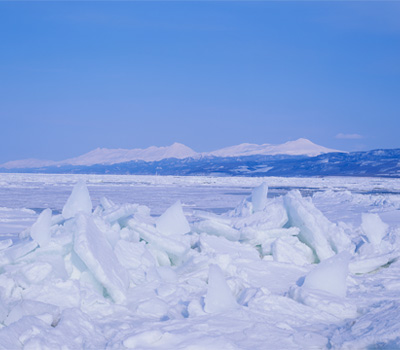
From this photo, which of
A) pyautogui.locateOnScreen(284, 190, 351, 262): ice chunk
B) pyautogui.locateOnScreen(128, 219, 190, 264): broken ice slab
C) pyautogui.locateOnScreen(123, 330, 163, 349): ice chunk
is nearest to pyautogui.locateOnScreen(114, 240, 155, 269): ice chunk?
pyautogui.locateOnScreen(128, 219, 190, 264): broken ice slab

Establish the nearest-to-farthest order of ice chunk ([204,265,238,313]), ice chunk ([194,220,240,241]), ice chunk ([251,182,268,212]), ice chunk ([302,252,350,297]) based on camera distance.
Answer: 1. ice chunk ([204,265,238,313])
2. ice chunk ([302,252,350,297])
3. ice chunk ([194,220,240,241])
4. ice chunk ([251,182,268,212])

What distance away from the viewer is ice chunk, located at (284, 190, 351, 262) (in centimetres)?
547

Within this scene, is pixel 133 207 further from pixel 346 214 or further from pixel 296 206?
pixel 346 214

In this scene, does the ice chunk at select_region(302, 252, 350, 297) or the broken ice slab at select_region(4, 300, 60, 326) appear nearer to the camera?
the broken ice slab at select_region(4, 300, 60, 326)

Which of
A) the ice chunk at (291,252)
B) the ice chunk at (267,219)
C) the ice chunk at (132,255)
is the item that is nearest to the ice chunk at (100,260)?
the ice chunk at (132,255)

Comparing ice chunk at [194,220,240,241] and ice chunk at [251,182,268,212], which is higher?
ice chunk at [251,182,268,212]

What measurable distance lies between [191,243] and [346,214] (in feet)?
21.3

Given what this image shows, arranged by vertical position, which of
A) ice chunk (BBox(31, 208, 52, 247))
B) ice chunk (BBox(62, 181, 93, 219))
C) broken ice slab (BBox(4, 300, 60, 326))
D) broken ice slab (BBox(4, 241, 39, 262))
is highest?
ice chunk (BBox(62, 181, 93, 219))

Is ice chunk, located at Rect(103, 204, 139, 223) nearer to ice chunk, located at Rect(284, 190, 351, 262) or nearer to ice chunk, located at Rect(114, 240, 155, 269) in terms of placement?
ice chunk, located at Rect(114, 240, 155, 269)

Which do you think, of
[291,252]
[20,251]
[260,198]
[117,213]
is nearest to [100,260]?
[20,251]

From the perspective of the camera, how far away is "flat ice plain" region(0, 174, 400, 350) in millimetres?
3037

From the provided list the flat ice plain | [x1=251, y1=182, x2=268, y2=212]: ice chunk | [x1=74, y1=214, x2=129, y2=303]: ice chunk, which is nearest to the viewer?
the flat ice plain

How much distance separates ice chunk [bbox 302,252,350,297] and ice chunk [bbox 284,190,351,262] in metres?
1.34

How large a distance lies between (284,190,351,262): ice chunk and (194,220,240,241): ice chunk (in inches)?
30.2
